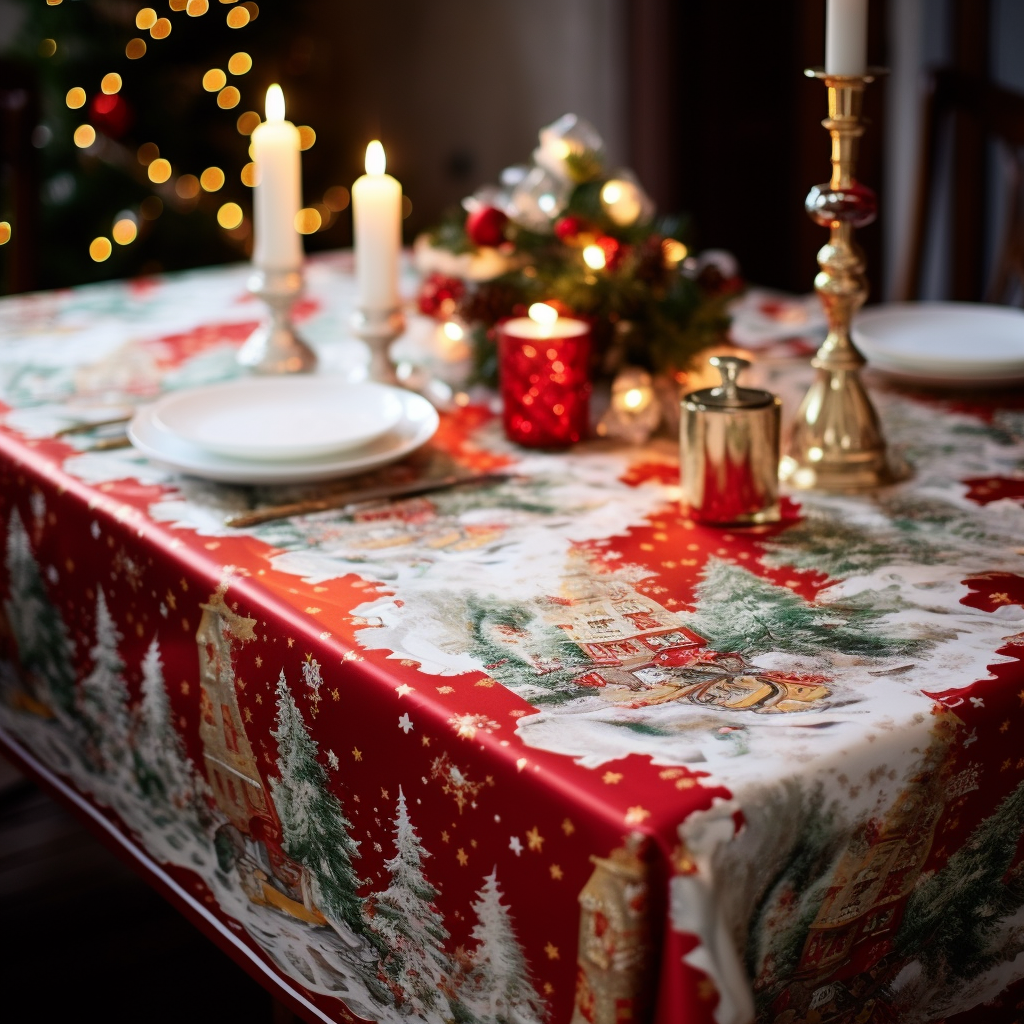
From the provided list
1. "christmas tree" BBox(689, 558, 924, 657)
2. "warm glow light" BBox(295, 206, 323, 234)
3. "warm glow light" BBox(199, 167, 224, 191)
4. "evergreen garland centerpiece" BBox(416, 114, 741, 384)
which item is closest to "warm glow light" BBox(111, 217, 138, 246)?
"warm glow light" BBox(199, 167, 224, 191)

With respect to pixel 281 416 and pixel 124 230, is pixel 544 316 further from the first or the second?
pixel 124 230

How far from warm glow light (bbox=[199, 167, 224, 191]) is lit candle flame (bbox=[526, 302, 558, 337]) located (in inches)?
95.1

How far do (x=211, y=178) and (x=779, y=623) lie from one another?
9.42ft

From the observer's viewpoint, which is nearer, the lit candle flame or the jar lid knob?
the jar lid knob

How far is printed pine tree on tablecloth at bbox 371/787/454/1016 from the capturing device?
74cm

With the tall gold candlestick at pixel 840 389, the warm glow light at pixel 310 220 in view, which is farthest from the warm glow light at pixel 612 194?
the warm glow light at pixel 310 220

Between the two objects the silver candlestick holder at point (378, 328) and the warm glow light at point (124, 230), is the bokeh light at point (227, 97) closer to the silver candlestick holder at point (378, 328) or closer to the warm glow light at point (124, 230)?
the warm glow light at point (124, 230)

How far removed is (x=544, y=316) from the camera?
3.84ft

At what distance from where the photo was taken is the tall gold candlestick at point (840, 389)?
104cm

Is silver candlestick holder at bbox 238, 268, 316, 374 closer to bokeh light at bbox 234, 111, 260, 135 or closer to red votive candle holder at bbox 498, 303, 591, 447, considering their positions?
red votive candle holder at bbox 498, 303, 591, 447

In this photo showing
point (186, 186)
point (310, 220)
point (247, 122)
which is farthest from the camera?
point (310, 220)

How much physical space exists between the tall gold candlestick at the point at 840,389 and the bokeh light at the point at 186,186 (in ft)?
8.38

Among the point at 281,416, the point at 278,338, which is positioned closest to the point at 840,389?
the point at 281,416

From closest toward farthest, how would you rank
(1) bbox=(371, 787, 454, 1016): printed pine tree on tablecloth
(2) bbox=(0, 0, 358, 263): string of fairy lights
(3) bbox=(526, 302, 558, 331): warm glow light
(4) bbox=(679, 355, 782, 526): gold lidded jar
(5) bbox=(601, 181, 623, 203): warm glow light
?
(1) bbox=(371, 787, 454, 1016): printed pine tree on tablecloth → (4) bbox=(679, 355, 782, 526): gold lidded jar → (3) bbox=(526, 302, 558, 331): warm glow light → (5) bbox=(601, 181, 623, 203): warm glow light → (2) bbox=(0, 0, 358, 263): string of fairy lights
